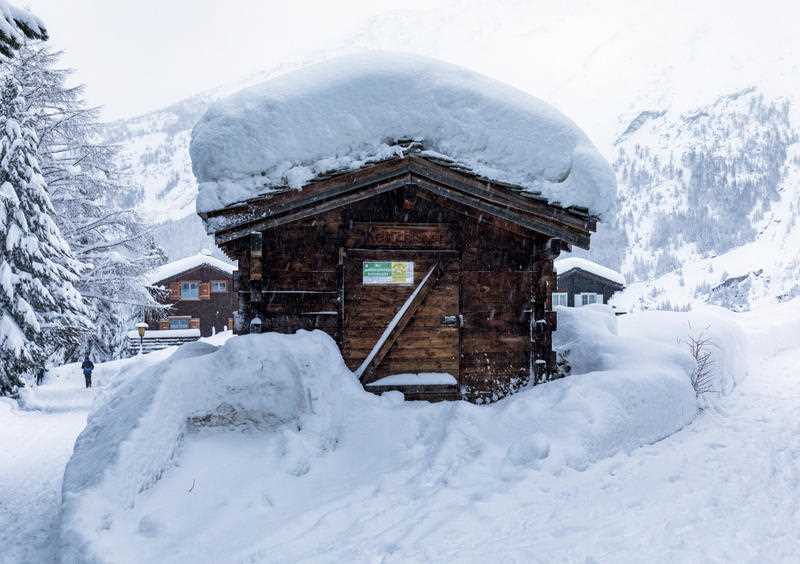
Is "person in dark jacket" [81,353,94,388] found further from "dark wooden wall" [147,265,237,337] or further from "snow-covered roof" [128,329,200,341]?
"dark wooden wall" [147,265,237,337]

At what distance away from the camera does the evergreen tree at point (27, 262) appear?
532 inches

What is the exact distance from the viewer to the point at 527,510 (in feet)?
16.4

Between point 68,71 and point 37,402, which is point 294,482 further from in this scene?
point 68,71

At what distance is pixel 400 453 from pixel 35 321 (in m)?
11.8

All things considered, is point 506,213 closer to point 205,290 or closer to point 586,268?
point 586,268

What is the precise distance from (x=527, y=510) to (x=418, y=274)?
405 cm

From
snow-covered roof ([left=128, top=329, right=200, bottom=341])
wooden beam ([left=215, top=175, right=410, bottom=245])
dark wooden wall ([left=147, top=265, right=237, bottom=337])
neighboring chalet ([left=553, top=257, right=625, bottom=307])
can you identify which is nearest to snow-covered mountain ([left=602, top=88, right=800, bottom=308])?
neighboring chalet ([left=553, top=257, right=625, bottom=307])

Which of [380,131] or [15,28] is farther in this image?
[380,131]

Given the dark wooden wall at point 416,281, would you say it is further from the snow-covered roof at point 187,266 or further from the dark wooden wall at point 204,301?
the dark wooden wall at point 204,301

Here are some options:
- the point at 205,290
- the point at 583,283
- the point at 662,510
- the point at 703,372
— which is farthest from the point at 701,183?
the point at 662,510

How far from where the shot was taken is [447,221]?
8.36 metres

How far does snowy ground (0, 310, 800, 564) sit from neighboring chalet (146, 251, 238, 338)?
89.2ft

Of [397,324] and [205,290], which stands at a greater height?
[205,290]

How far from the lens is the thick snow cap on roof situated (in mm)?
7539
